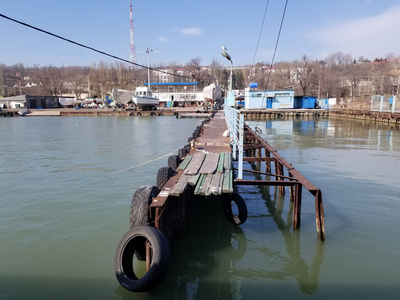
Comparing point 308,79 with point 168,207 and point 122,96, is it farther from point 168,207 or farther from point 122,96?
point 168,207

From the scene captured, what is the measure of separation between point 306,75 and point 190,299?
9432cm

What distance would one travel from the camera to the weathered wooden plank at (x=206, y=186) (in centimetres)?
577

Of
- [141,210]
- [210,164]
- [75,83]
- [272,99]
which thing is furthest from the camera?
[75,83]

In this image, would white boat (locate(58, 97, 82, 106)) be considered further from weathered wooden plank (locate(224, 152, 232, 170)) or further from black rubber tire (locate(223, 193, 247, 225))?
black rubber tire (locate(223, 193, 247, 225))

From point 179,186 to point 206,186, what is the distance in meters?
0.57

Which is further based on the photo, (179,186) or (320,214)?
(320,214)

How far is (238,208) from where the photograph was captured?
7.84 meters

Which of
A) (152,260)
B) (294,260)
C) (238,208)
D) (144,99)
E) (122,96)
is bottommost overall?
(294,260)

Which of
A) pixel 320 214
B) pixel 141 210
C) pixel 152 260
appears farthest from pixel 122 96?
pixel 152 260

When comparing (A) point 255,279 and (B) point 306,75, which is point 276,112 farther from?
(A) point 255,279

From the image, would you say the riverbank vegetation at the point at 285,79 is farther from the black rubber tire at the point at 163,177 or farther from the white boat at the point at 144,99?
the black rubber tire at the point at 163,177

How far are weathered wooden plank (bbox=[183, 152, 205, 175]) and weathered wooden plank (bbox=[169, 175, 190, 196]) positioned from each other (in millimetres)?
284

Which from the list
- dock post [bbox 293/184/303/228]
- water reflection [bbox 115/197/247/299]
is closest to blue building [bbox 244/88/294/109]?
water reflection [bbox 115/197/247/299]

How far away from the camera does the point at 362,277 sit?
5750mm
